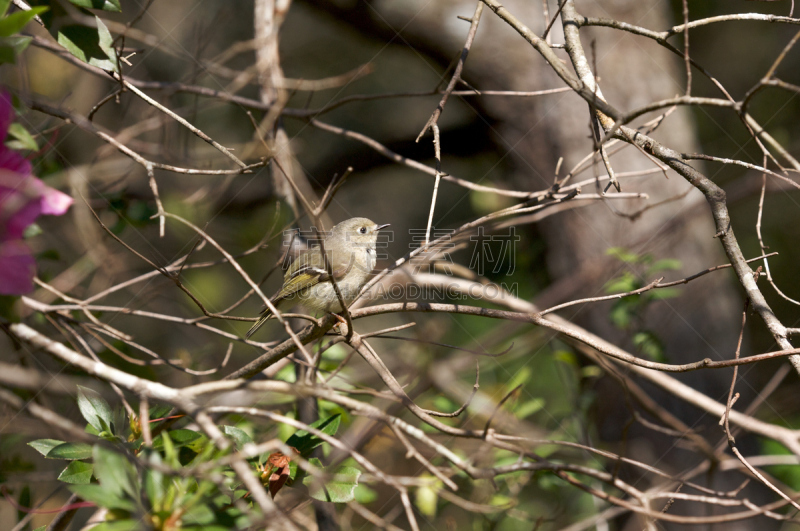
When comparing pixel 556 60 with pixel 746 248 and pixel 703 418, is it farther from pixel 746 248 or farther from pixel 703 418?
pixel 746 248

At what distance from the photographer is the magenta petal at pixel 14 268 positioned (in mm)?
1274

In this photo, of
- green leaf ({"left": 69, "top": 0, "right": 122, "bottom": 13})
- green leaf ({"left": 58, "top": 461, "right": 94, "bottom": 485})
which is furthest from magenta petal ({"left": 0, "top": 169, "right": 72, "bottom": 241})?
green leaf ({"left": 58, "top": 461, "right": 94, "bottom": 485})

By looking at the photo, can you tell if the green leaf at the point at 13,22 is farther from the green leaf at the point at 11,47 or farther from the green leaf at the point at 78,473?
the green leaf at the point at 78,473

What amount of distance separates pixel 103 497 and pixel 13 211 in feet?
2.32

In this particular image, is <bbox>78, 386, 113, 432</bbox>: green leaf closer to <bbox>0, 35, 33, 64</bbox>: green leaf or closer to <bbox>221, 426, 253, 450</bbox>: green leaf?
<bbox>221, 426, 253, 450</bbox>: green leaf

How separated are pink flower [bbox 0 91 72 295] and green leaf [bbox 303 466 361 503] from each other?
0.94 meters

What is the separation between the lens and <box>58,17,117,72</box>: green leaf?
158 cm

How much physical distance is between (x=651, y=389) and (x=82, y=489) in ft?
9.48

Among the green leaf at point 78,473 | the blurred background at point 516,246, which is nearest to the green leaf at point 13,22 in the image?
the blurred background at point 516,246

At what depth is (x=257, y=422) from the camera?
8.63ft

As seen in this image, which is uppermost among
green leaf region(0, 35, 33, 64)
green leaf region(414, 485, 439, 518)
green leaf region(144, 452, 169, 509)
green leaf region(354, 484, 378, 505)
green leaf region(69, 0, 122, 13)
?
green leaf region(69, 0, 122, 13)

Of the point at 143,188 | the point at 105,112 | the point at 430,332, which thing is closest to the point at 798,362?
the point at 430,332

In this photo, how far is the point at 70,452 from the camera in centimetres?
151
